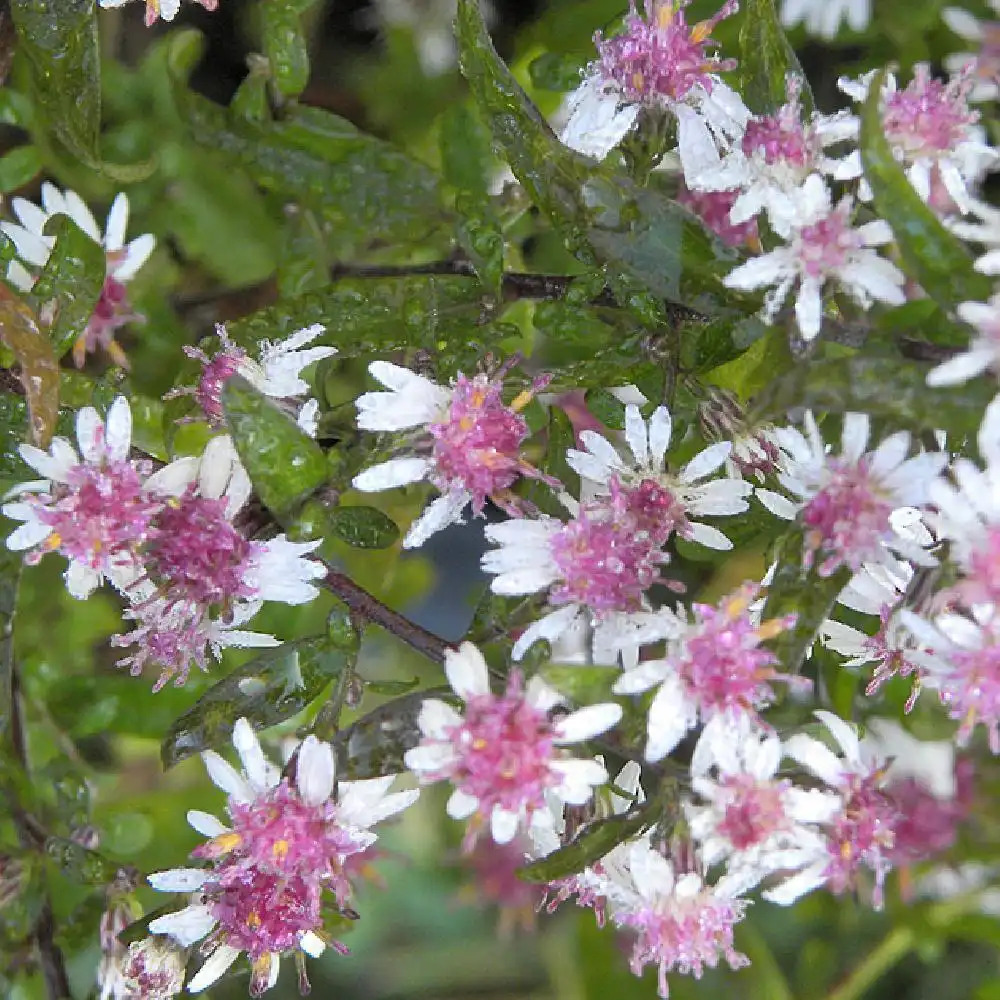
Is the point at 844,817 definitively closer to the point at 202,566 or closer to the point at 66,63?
the point at 202,566

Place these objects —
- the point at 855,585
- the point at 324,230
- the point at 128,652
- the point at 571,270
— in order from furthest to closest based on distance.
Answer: the point at 128,652 → the point at 571,270 → the point at 324,230 → the point at 855,585

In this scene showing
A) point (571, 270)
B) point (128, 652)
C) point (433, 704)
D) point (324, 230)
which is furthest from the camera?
point (128, 652)

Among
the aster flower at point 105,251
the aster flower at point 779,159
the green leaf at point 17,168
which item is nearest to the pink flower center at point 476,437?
the aster flower at point 779,159

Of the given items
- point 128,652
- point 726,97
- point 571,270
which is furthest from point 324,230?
point 128,652

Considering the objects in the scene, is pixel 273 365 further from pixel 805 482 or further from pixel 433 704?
pixel 805 482

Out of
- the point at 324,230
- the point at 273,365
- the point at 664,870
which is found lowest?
the point at 664,870

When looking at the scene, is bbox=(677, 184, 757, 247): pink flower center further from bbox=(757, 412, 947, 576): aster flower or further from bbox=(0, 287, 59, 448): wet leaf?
bbox=(0, 287, 59, 448): wet leaf

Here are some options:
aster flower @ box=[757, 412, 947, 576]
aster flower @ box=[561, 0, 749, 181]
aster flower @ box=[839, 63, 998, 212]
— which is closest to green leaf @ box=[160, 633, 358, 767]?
aster flower @ box=[757, 412, 947, 576]

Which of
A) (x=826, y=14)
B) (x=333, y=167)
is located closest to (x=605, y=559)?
(x=333, y=167)
